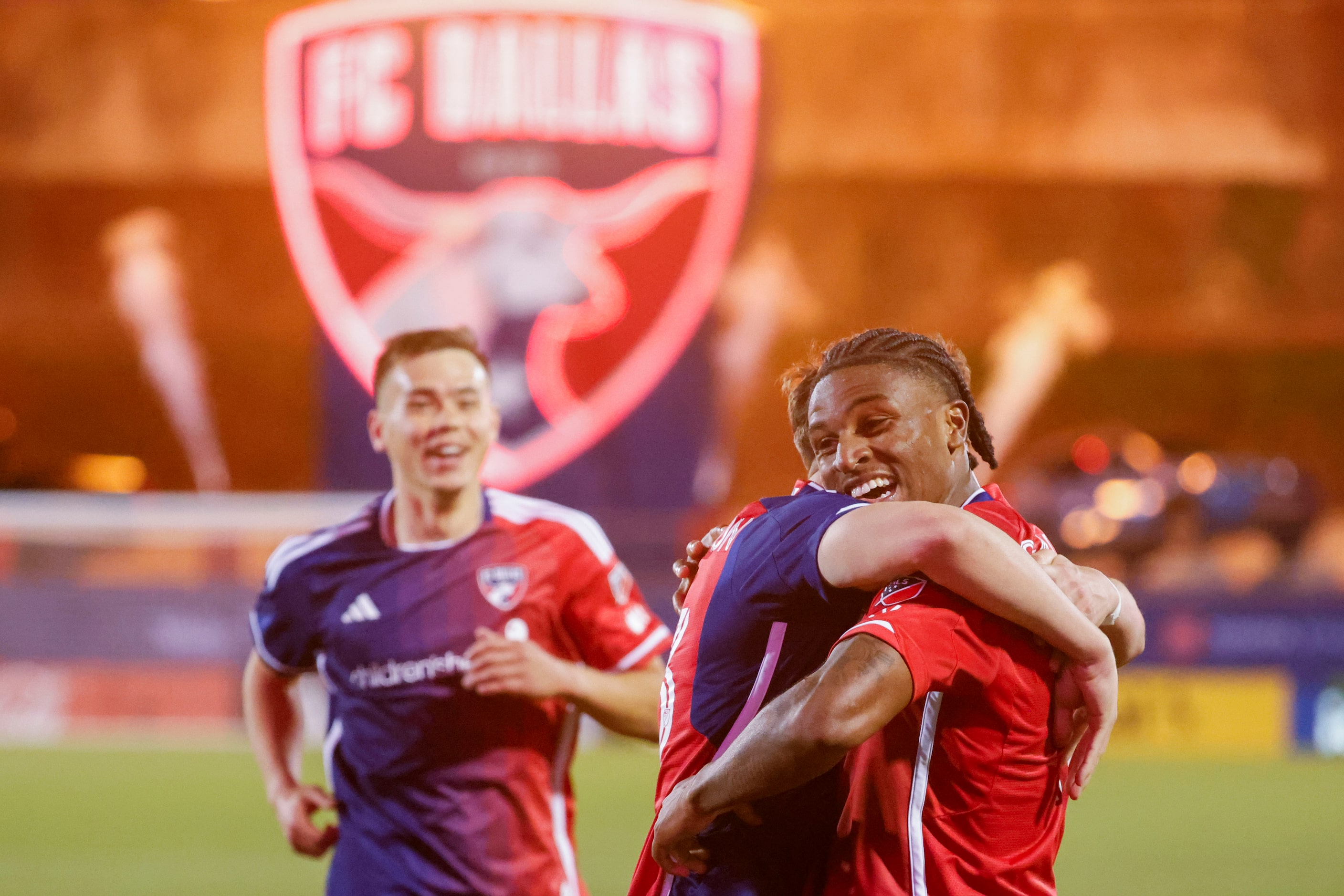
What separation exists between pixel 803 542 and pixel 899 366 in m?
0.35

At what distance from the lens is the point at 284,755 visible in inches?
154

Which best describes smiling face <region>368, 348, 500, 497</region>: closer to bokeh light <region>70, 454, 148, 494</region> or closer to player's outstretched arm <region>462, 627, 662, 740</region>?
player's outstretched arm <region>462, 627, 662, 740</region>

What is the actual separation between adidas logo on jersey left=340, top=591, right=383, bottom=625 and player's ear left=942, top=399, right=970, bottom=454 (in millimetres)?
1825

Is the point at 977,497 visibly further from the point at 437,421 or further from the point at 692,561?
the point at 437,421

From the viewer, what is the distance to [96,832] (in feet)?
28.8

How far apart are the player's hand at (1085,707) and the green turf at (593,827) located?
207 inches

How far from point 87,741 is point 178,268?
14334 millimetres

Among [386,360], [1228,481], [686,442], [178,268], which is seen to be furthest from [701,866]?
[178,268]

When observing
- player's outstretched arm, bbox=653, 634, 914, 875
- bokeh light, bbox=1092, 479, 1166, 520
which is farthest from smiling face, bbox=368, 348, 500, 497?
bokeh light, bbox=1092, 479, 1166, 520

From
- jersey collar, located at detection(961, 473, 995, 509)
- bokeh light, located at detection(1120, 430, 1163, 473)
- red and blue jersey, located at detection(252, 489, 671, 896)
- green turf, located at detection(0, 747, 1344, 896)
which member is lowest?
green turf, located at detection(0, 747, 1344, 896)

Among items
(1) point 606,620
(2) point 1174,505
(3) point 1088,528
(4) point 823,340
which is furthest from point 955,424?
(4) point 823,340

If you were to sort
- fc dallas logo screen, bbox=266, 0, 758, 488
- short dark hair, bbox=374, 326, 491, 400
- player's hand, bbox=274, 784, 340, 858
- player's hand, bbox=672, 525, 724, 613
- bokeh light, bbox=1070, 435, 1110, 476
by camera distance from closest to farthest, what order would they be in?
player's hand, bbox=672, 525, 724, 613 → player's hand, bbox=274, 784, 340, 858 → short dark hair, bbox=374, 326, 491, 400 → fc dallas logo screen, bbox=266, 0, 758, 488 → bokeh light, bbox=1070, 435, 1110, 476

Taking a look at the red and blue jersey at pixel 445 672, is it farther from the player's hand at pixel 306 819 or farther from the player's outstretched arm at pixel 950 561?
the player's outstretched arm at pixel 950 561

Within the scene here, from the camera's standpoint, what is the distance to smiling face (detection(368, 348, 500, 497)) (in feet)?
12.8
